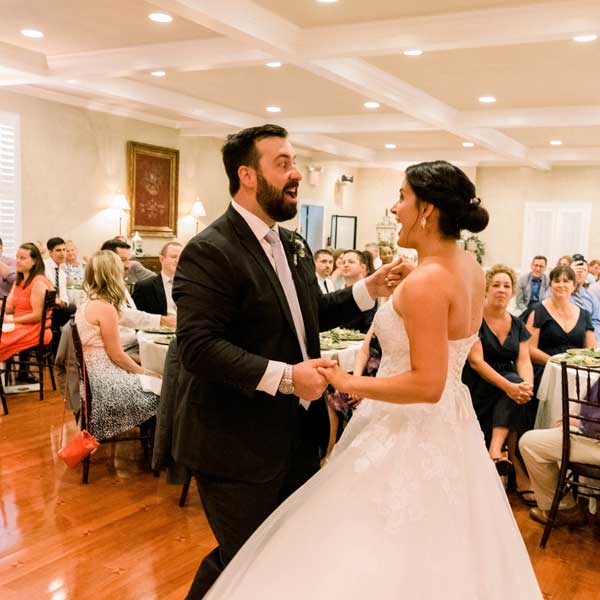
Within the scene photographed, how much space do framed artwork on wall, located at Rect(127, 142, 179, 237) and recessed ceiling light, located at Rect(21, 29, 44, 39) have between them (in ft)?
11.9

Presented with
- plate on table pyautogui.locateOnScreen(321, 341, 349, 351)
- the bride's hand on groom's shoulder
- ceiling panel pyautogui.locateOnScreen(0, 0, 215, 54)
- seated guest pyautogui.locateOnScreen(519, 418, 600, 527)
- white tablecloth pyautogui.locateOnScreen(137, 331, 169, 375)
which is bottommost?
seated guest pyautogui.locateOnScreen(519, 418, 600, 527)

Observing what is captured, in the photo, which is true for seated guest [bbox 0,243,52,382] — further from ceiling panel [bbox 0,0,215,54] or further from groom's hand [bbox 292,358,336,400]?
groom's hand [bbox 292,358,336,400]

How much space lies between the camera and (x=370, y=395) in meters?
1.93

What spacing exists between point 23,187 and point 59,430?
4666mm

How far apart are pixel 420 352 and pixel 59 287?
6.58 m

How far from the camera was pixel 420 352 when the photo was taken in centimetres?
187

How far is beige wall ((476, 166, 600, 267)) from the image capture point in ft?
48.2

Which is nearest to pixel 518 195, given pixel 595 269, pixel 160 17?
pixel 595 269

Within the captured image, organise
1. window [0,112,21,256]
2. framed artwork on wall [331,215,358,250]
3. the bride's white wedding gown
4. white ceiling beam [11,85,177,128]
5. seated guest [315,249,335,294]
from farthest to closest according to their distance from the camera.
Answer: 1. framed artwork on wall [331,215,358,250]
2. white ceiling beam [11,85,177,128]
3. window [0,112,21,256]
4. seated guest [315,249,335,294]
5. the bride's white wedding gown

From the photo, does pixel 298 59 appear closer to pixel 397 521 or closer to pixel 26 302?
pixel 26 302

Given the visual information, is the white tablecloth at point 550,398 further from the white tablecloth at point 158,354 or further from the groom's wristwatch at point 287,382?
the groom's wristwatch at point 287,382

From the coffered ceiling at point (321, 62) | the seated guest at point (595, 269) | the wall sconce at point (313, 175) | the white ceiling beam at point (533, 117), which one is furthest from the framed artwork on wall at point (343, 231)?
the white ceiling beam at point (533, 117)

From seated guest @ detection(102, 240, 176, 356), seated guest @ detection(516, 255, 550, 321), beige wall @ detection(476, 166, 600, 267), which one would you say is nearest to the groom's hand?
seated guest @ detection(102, 240, 176, 356)

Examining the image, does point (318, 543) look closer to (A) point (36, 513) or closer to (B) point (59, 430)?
(A) point (36, 513)
